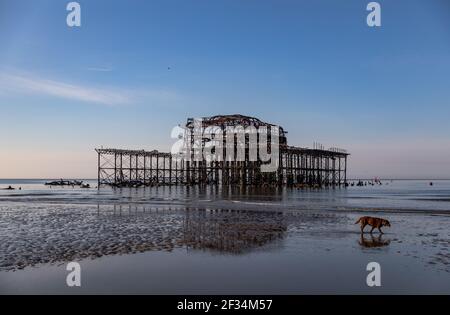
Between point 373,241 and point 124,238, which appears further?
point 124,238

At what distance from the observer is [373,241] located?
44.0 ft

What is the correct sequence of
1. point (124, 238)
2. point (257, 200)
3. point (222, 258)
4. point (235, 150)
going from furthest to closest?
1. point (235, 150)
2. point (257, 200)
3. point (124, 238)
4. point (222, 258)

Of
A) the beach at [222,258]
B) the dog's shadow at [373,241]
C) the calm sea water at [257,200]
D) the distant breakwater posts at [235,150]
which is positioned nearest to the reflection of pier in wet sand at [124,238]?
the beach at [222,258]

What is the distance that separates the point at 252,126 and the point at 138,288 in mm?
72050

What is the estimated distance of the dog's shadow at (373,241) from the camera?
497 inches

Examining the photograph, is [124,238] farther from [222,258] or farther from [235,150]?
[235,150]

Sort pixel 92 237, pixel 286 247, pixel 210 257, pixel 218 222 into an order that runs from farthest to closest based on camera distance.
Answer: pixel 218 222 → pixel 92 237 → pixel 286 247 → pixel 210 257

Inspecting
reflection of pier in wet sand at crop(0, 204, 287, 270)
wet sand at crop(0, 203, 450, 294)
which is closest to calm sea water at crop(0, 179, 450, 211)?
reflection of pier in wet sand at crop(0, 204, 287, 270)

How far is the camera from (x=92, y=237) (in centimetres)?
1441

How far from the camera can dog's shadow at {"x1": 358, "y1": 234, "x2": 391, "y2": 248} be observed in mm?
12633

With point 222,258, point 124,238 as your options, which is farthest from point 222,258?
point 124,238

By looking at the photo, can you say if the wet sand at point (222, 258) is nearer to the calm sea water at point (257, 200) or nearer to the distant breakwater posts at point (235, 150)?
the calm sea water at point (257, 200)
